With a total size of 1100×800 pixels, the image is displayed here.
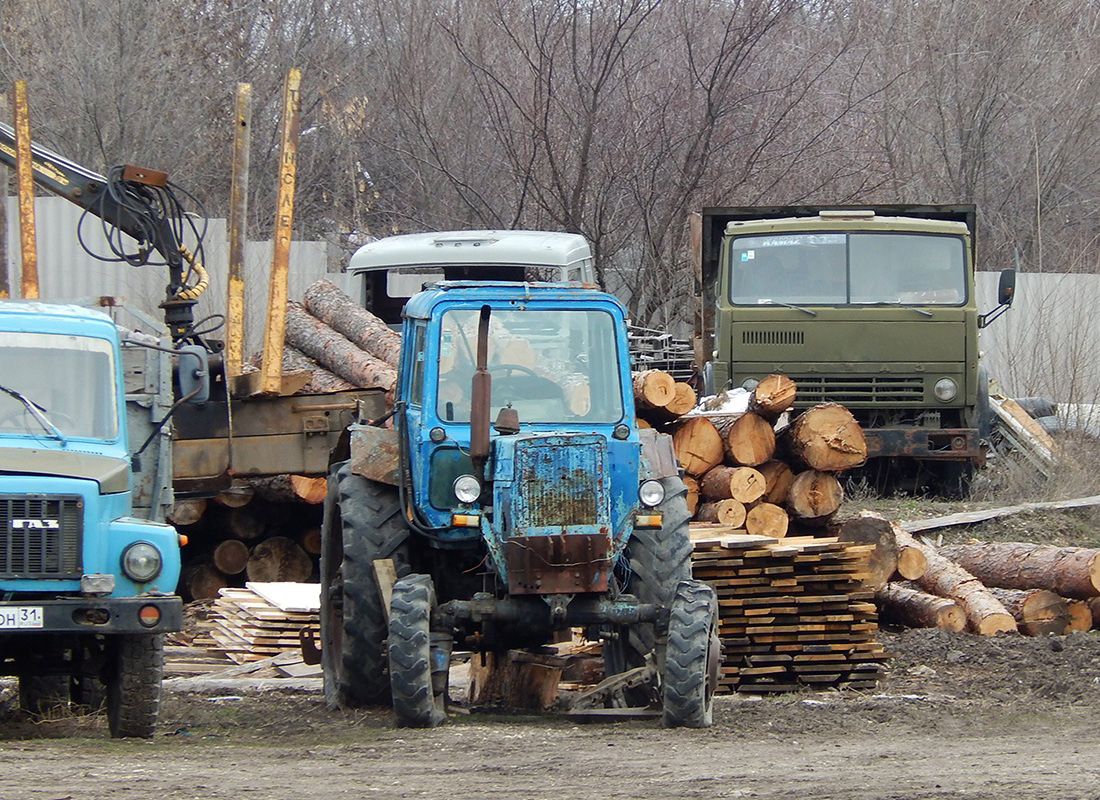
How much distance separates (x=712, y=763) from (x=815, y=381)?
28.0 ft

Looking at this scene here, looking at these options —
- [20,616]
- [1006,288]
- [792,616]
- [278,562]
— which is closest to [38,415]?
[20,616]

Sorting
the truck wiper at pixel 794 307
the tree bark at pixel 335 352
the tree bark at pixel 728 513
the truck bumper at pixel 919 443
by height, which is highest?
the truck wiper at pixel 794 307

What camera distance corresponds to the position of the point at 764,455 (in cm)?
1281

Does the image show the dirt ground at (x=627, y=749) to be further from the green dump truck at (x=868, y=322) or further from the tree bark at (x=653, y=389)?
the green dump truck at (x=868, y=322)

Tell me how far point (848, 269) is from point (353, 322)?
466cm

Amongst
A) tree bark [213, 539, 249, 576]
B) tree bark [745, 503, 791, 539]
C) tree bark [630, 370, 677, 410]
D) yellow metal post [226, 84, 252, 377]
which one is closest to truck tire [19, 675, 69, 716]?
yellow metal post [226, 84, 252, 377]

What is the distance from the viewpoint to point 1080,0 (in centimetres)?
3019

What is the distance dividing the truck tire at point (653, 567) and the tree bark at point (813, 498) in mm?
4375

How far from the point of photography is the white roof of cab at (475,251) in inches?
565

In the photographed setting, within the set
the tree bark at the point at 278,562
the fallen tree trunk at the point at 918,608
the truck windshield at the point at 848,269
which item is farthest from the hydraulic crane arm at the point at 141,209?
the fallen tree trunk at the point at 918,608

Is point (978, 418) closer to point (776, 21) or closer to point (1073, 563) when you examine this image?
point (1073, 563)

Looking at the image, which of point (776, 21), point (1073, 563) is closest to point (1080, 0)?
point (776, 21)

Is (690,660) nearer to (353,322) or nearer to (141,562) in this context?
(141,562)

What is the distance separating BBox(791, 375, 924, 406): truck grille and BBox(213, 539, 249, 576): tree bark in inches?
208
